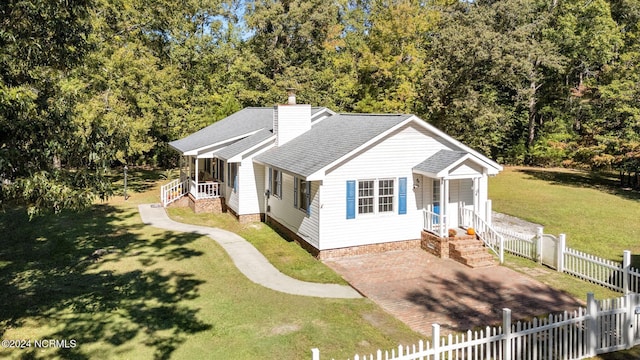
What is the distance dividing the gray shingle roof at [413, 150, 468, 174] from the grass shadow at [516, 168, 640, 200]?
21425mm

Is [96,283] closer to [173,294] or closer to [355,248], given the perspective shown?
[173,294]

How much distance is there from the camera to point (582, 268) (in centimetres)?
1514

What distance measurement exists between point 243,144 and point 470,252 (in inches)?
520

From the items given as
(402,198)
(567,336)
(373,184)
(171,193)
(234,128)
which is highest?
(234,128)

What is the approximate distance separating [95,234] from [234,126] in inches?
519

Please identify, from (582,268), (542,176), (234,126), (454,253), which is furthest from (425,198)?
(542,176)

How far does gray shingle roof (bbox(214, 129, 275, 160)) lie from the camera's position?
74.6ft

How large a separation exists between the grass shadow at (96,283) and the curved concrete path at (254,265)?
1.16 meters

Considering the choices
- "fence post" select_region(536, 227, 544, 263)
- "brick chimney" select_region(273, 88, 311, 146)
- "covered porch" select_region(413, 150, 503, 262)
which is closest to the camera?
"fence post" select_region(536, 227, 544, 263)

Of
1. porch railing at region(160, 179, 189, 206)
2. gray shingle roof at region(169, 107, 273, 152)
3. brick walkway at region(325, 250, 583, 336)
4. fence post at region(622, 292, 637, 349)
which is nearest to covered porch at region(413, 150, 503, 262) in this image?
brick walkway at region(325, 250, 583, 336)

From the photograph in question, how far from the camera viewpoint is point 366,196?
17.3 metres

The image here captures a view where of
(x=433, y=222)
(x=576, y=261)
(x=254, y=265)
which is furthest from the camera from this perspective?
(x=433, y=222)

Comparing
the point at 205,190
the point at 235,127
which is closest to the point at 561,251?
the point at 205,190

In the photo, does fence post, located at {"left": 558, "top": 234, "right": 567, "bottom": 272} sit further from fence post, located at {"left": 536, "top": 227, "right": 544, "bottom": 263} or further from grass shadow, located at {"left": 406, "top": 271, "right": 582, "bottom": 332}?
grass shadow, located at {"left": 406, "top": 271, "right": 582, "bottom": 332}
